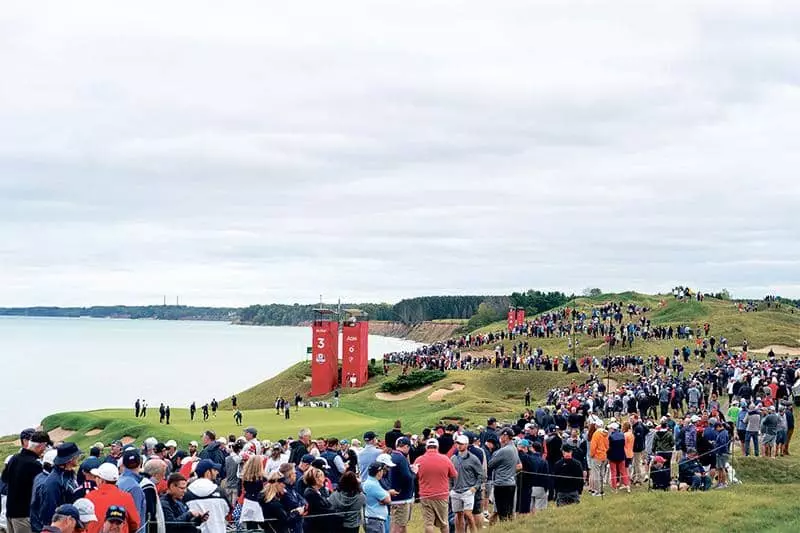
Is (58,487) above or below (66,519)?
below

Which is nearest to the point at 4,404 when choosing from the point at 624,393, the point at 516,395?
the point at 516,395

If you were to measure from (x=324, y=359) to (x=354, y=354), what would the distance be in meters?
2.38

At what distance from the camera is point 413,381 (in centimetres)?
5950

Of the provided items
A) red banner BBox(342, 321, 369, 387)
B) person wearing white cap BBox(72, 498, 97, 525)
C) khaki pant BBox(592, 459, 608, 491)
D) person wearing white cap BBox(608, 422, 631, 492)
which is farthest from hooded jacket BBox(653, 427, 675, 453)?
red banner BBox(342, 321, 369, 387)

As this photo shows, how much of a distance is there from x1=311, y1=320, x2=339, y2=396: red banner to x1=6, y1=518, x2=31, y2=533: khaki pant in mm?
56446

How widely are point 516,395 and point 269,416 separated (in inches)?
599

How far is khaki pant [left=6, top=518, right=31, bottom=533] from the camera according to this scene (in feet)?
38.3

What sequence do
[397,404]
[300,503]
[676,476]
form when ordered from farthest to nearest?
[397,404] < [676,476] < [300,503]

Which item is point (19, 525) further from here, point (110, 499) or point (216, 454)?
point (216, 454)

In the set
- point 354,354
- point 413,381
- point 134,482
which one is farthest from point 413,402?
point 134,482

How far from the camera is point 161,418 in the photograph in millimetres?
52375

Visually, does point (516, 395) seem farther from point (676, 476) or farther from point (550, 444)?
point (550, 444)

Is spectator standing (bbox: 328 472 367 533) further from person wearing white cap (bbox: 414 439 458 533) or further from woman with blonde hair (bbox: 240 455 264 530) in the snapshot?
person wearing white cap (bbox: 414 439 458 533)

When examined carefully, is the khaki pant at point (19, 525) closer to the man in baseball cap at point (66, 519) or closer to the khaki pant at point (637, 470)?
the man in baseball cap at point (66, 519)
